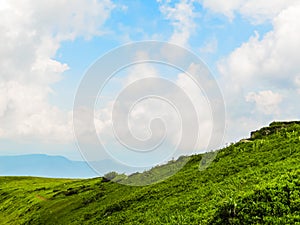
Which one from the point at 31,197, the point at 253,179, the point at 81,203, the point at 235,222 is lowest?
the point at 235,222

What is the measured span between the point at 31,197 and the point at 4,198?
1616cm

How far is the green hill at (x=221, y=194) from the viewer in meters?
16.1

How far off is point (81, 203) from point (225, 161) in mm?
21547

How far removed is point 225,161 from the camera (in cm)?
3259

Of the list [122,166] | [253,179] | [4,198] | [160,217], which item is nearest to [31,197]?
[4,198]

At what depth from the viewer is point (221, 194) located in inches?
864

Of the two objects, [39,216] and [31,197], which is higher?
[31,197]

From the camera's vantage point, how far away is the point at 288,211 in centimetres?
1507

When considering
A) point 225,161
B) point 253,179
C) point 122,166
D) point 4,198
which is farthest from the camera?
point 4,198

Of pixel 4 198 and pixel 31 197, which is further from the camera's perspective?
pixel 4 198

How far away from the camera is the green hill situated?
16.1 m

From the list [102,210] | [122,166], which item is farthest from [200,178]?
[102,210]

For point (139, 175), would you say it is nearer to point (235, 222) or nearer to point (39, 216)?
point (39, 216)

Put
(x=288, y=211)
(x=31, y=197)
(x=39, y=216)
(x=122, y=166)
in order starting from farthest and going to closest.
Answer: (x=31, y=197) → (x=39, y=216) → (x=122, y=166) → (x=288, y=211)
